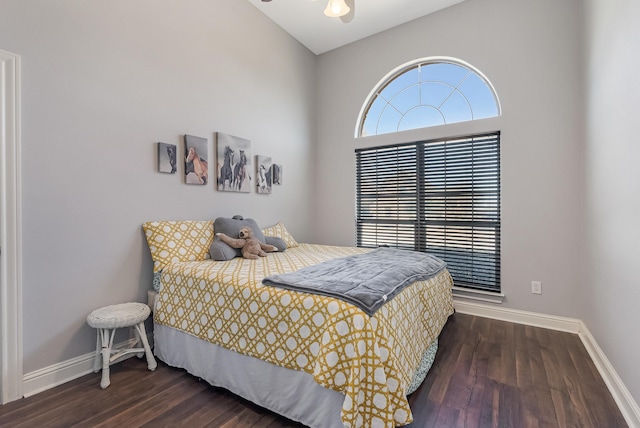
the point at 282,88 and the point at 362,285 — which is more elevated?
the point at 282,88

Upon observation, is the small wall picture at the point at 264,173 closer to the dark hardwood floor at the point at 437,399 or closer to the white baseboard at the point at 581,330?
the dark hardwood floor at the point at 437,399

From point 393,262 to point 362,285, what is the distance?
0.78m

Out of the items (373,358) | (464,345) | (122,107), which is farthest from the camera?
(464,345)

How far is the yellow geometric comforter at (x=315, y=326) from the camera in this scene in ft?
4.13

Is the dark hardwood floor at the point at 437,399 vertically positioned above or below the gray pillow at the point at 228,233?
below

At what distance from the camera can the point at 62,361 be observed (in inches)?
75.0

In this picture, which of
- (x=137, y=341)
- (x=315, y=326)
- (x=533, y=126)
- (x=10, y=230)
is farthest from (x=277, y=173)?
(x=533, y=126)

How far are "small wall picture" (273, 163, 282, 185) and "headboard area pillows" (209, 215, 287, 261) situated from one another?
2.71 ft

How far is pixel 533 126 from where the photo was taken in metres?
2.85

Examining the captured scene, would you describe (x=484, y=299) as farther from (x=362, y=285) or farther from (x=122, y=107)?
(x=122, y=107)

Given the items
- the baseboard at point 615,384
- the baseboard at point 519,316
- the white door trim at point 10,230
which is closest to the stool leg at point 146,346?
the white door trim at point 10,230

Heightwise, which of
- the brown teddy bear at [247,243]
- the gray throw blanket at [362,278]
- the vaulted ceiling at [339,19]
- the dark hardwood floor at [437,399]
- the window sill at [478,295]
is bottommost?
the dark hardwood floor at [437,399]

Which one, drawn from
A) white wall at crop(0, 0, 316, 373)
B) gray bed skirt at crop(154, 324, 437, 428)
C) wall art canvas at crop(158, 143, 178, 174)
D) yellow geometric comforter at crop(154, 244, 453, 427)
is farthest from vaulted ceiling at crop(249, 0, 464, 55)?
gray bed skirt at crop(154, 324, 437, 428)

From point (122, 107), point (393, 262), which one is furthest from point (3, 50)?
point (393, 262)
